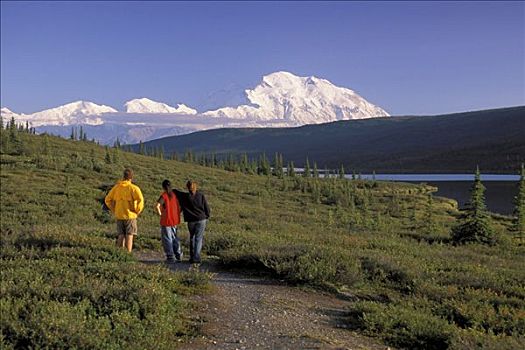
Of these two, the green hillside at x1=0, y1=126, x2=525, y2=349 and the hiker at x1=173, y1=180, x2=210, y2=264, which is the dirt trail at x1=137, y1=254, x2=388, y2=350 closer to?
the green hillside at x1=0, y1=126, x2=525, y2=349

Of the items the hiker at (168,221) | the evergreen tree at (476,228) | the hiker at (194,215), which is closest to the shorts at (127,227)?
the hiker at (168,221)

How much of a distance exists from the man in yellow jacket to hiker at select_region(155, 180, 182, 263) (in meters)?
0.56

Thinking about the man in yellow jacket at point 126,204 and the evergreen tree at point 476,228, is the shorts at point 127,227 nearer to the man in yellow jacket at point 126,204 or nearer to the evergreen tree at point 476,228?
the man in yellow jacket at point 126,204

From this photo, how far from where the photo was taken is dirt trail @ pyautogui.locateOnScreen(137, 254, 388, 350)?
22.4ft

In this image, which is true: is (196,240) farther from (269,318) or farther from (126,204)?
(269,318)

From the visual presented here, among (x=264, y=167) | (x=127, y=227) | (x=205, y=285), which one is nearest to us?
(x=205, y=285)

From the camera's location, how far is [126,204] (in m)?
11.8

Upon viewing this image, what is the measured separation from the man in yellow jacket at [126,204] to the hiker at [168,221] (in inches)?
→ 22.2

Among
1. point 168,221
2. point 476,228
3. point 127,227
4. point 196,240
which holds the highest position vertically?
point 168,221

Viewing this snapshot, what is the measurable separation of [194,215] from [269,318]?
480 cm

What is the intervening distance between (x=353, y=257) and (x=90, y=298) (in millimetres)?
7106

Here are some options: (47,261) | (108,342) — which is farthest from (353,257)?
(108,342)

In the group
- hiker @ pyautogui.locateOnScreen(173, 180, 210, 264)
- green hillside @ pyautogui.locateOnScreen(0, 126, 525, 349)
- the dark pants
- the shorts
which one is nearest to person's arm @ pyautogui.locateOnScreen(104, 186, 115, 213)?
the shorts

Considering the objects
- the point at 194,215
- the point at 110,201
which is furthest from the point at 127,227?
the point at 194,215
